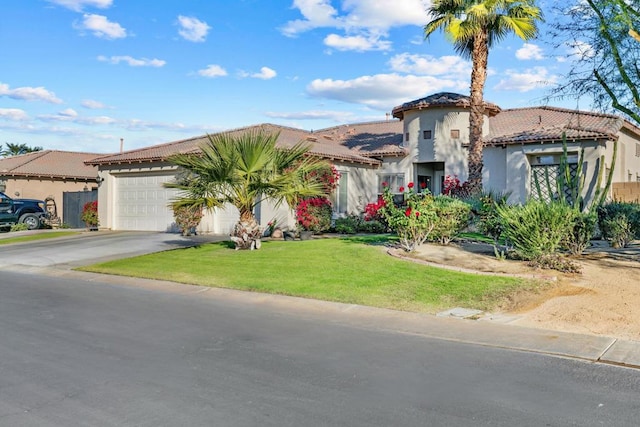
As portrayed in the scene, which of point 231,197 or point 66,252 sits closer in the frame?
point 231,197

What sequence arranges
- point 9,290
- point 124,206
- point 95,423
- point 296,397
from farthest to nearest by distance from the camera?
point 124,206, point 9,290, point 296,397, point 95,423

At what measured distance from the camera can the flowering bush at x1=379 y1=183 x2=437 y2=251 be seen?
1396cm

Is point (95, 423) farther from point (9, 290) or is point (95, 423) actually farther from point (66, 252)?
point (66, 252)

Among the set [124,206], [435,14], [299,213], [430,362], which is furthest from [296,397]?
[124,206]

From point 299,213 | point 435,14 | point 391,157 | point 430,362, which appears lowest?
point 430,362

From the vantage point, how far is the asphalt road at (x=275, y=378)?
4.86 meters

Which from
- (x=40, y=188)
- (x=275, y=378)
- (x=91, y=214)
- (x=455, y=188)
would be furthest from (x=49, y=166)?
(x=275, y=378)

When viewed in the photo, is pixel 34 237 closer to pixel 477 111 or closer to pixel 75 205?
pixel 75 205

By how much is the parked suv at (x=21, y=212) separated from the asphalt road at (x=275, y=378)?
2188 centimetres

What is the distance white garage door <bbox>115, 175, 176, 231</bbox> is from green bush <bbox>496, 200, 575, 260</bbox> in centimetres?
1607

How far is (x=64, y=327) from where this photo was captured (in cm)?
817

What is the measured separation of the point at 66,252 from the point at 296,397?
15.5 meters

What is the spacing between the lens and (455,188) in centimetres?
2250

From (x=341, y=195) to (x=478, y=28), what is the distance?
27.5ft
